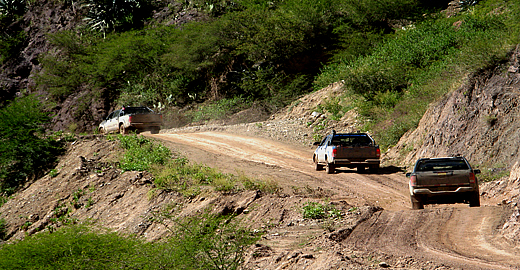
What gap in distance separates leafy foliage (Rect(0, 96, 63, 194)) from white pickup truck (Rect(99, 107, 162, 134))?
150 inches

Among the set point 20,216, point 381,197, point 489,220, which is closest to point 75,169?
point 20,216

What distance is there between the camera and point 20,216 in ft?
55.7

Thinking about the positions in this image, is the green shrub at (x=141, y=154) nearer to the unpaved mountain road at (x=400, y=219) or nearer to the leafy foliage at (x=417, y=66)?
the unpaved mountain road at (x=400, y=219)

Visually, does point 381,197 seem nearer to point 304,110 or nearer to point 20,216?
point 20,216

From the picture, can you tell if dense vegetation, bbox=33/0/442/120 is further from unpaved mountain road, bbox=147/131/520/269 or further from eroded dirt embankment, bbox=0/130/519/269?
unpaved mountain road, bbox=147/131/520/269

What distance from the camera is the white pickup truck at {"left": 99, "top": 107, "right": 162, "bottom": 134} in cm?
2531

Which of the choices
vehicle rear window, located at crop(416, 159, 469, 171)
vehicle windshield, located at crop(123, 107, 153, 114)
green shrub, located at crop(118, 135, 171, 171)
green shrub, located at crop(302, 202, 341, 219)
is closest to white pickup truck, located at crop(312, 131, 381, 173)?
vehicle rear window, located at crop(416, 159, 469, 171)

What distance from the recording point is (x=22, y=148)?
21.6 m

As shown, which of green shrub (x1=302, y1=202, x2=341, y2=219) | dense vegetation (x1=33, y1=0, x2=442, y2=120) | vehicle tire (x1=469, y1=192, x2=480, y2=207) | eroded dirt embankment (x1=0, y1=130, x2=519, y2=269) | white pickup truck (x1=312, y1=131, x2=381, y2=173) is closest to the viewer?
eroded dirt embankment (x1=0, y1=130, x2=519, y2=269)

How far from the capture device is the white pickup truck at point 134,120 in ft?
83.0

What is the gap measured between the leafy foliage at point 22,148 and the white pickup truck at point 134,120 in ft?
12.5

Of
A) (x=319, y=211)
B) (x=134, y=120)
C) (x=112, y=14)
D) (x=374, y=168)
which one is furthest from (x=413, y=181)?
(x=112, y=14)

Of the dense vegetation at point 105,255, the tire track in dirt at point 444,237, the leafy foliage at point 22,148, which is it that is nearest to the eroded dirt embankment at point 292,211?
the tire track in dirt at point 444,237

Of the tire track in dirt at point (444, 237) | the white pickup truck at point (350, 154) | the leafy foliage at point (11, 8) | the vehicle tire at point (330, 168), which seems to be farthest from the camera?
the leafy foliage at point (11, 8)
